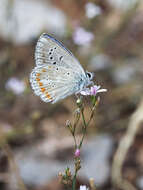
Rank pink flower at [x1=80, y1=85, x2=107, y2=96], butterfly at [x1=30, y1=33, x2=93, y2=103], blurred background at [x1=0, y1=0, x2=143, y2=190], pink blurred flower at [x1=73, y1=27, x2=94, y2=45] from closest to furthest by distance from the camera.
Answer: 1. pink flower at [x1=80, y1=85, x2=107, y2=96]
2. butterfly at [x1=30, y1=33, x2=93, y2=103]
3. blurred background at [x1=0, y1=0, x2=143, y2=190]
4. pink blurred flower at [x1=73, y1=27, x2=94, y2=45]

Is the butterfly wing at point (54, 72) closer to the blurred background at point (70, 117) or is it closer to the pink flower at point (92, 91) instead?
the pink flower at point (92, 91)

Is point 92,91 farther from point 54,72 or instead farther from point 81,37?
point 81,37

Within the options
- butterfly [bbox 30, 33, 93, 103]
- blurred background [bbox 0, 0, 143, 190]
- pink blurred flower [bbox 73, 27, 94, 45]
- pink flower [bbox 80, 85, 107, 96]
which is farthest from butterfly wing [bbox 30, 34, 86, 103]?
pink blurred flower [bbox 73, 27, 94, 45]

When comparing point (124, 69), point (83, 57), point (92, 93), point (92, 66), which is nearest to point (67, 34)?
point (83, 57)

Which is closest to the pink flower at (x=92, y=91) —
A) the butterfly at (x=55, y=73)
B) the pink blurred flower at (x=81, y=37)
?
the butterfly at (x=55, y=73)

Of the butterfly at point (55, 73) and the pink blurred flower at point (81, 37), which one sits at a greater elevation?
the pink blurred flower at point (81, 37)

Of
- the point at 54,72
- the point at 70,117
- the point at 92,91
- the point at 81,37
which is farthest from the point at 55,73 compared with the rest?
the point at 70,117

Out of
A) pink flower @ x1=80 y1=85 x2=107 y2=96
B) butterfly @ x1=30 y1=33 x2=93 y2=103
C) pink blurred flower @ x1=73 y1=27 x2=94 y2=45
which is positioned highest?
pink blurred flower @ x1=73 y1=27 x2=94 y2=45

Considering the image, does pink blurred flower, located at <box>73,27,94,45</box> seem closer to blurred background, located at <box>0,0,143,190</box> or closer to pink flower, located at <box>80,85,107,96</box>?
blurred background, located at <box>0,0,143,190</box>

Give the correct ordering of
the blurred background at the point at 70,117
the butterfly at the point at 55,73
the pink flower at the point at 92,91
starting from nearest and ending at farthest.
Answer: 1. the pink flower at the point at 92,91
2. the butterfly at the point at 55,73
3. the blurred background at the point at 70,117
